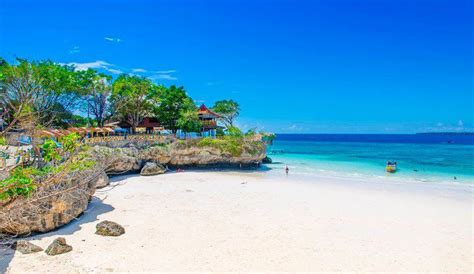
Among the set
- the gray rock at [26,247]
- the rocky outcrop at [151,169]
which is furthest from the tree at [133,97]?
the gray rock at [26,247]

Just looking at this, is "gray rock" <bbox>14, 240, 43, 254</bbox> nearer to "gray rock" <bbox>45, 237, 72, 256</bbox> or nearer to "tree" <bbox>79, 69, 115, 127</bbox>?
"gray rock" <bbox>45, 237, 72, 256</bbox>

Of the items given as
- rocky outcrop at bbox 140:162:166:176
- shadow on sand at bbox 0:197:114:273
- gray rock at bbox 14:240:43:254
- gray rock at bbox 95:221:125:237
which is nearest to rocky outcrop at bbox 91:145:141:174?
rocky outcrop at bbox 140:162:166:176

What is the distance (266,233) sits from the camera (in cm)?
1278

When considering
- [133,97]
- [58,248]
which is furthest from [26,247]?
[133,97]

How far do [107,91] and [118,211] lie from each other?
20.4m

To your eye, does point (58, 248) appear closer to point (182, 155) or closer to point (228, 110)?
point (182, 155)

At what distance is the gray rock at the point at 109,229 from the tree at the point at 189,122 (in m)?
21.5

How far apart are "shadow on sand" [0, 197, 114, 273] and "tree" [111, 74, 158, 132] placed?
59.3 feet

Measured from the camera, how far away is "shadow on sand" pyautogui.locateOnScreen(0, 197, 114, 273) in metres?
9.80

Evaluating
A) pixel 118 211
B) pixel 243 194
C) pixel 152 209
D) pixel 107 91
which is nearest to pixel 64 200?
pixel 118 211

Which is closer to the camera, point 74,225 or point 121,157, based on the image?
point 74,225

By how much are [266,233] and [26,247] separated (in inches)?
342

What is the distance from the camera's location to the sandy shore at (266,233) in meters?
10.0

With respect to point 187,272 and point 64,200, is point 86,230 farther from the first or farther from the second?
point 187,272
